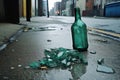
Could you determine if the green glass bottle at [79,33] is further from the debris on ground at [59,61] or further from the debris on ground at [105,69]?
the debris on ground at [105,69]

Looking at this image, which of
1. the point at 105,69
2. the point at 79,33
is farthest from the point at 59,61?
the point at 79,33

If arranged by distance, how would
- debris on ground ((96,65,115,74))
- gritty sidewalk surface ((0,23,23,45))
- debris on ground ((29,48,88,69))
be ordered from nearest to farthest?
debris on ground ((96,65,115,74)) < debris on ground ((29,48,88,69)) < gritty sidewalk surface ((0,23,23,45))

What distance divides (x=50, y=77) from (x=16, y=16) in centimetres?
739

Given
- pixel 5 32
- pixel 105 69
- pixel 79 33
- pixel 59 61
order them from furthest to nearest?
1. pixel 5 32
2. pixel 79 33
3. pixel 59 61
4. pixel 105 69

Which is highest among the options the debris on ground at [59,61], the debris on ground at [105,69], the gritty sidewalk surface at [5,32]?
the gritty sidewalk surface at [5,32]

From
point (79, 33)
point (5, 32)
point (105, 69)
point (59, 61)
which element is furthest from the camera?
point (5, 32)

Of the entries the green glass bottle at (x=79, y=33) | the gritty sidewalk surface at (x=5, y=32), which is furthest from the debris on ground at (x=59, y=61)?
the gritty sidewalk surface at (x=5, y=32)

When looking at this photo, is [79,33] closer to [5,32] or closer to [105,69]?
[105,69]

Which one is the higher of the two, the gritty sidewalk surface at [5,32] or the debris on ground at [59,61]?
the gritty sidewalk surface at [5,32]

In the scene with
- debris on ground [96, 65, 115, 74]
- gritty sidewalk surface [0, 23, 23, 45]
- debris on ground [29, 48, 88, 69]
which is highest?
gritty sidewalk surface [0, 23, 23, 45]

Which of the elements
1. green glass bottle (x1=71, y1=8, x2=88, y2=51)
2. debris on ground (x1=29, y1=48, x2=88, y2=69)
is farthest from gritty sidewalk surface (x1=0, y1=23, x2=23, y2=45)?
debris on ground (x1=29, y1=48, x2=88, y2=69)

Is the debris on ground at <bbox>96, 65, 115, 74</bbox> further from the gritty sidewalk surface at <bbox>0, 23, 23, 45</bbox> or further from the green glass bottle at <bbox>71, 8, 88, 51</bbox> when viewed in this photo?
the gritty sidewalk surface at <bbox>0, 23, 23, 45</bbox>

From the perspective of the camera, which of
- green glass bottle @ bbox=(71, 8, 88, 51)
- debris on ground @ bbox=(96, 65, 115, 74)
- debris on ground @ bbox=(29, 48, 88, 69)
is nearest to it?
debris on ground @ bbox=(96, 65, 115, 74)

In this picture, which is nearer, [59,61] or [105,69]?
[105,69]
